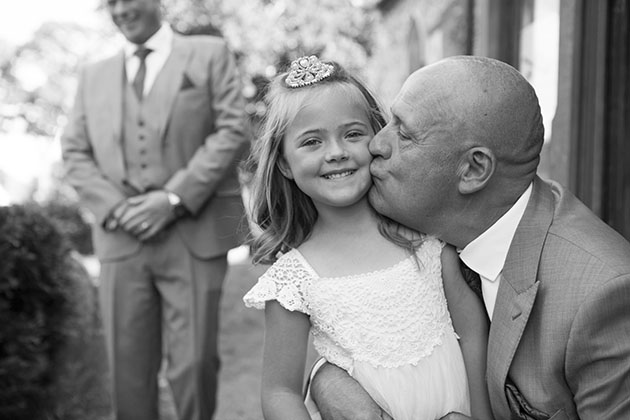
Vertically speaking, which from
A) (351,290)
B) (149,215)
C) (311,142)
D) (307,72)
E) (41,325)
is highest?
(307,72)

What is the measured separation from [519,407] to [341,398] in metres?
0.47

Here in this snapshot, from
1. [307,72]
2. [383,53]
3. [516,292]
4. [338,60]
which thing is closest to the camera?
[516,292]

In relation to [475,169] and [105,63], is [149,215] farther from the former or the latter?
[475,169]

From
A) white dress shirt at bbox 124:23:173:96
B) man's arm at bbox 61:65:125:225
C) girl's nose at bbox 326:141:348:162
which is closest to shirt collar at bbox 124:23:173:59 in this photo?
white dress shirt at bbox 124:23:173:96

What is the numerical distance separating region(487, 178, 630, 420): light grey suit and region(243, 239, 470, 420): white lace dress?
211mm

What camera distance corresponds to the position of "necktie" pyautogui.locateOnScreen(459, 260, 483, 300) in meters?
2.32

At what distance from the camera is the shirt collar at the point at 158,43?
4.38m

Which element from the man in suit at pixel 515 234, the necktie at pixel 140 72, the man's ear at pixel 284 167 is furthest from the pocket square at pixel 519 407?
the necktie at pixel 140 72

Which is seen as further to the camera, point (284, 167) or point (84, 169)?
point (84, 169)

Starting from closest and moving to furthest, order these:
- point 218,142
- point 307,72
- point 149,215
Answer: point 307,72 → point 149,215 → point 218,142

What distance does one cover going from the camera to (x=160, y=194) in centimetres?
417

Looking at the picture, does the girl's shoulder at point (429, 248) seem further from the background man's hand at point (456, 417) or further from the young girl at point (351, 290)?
the background man's hand at point (456, 417)

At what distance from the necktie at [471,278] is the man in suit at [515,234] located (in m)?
0.12

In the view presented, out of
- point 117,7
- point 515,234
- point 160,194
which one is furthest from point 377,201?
point 117,7
